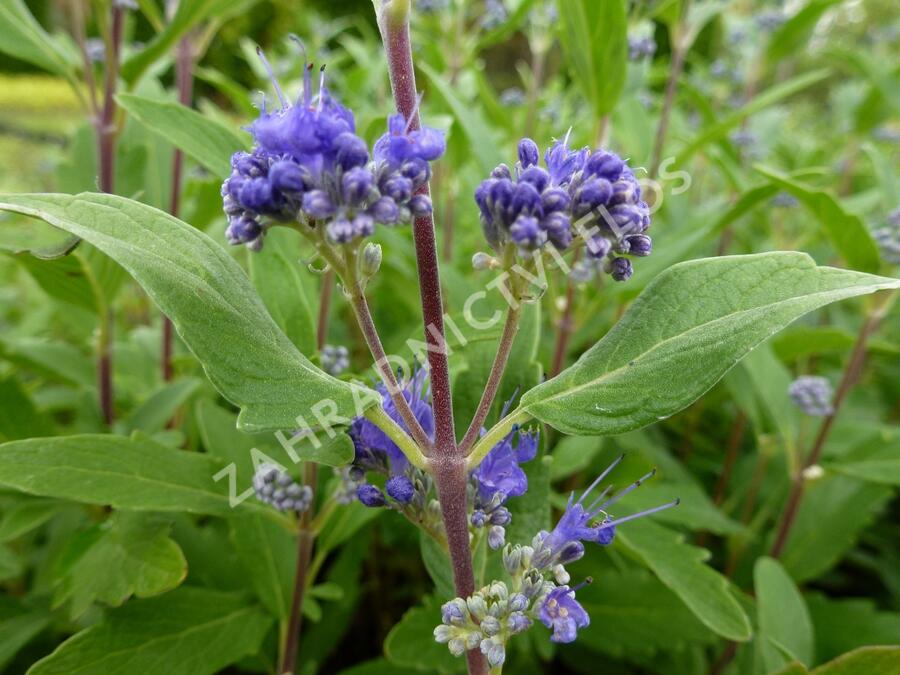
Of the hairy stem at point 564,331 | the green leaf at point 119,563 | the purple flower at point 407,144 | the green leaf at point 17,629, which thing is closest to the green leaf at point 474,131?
the hairy stem at point 564,331

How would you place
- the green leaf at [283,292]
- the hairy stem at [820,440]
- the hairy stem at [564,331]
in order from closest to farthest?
the green leaf at [283,292] → the hairy stem at [820,440] → the hairy stem at [564,331]

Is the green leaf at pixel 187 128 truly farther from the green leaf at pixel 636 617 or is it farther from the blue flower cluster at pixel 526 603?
the green leaf at pixel 636 617

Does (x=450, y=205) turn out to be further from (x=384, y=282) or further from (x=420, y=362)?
(x=420, y=362)

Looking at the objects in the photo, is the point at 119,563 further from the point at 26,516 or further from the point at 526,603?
the point at 526,603

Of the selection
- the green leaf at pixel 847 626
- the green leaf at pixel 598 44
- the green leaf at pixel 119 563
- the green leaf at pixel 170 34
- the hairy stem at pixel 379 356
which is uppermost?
the green leaf at pixel 170 34

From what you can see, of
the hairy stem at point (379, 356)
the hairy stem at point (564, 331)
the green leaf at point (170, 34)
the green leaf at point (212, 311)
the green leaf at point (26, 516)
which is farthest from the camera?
the hairy stem at point (564, 331)

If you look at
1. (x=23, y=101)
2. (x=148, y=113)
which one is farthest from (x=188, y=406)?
(x=23, y=101)

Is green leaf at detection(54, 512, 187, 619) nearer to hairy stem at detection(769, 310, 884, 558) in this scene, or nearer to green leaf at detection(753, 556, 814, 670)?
green leaf at detection(753, 556, 814, 670)
